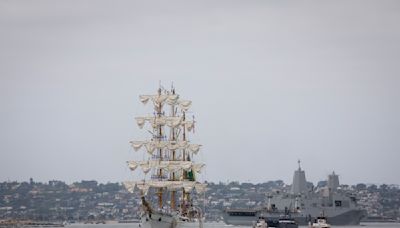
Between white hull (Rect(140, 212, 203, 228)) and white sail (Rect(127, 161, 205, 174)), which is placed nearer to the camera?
white hull (Rect(140, 212, 203, 228))

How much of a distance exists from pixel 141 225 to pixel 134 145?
1157cm

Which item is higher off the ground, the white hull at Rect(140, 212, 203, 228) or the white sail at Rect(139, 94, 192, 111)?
the white sail at Rect(139, 94, 192, 111)

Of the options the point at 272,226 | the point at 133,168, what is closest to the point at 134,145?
the point at 133,168

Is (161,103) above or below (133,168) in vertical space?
above

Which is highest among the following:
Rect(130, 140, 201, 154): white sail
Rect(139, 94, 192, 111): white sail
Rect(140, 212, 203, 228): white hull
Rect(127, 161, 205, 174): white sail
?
Rect(139, 94, 192, 111): white sail

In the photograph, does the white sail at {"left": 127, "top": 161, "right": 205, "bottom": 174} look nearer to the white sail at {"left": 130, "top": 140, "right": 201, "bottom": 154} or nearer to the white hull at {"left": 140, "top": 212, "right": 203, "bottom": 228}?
the white sail at {"left": 130, "top": 140, "right": 201, "bottom": 154}

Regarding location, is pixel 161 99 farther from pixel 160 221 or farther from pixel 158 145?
pixel 160 221

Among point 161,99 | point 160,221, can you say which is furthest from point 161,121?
point 160,221

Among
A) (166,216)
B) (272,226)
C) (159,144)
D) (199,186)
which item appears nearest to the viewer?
(166,216)

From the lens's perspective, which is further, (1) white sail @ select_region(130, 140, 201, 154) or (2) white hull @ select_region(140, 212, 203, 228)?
(1) white sail @ select_region(130, 140, 201, 154)

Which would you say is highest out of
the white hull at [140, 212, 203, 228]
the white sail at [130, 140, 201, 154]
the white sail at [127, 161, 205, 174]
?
the white sail at [130, 140, 201, 154]

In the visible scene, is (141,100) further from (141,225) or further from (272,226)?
(272,226)

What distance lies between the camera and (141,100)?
124m

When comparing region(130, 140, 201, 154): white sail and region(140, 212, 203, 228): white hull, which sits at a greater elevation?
region(130, 140, 201, 154): white sail
